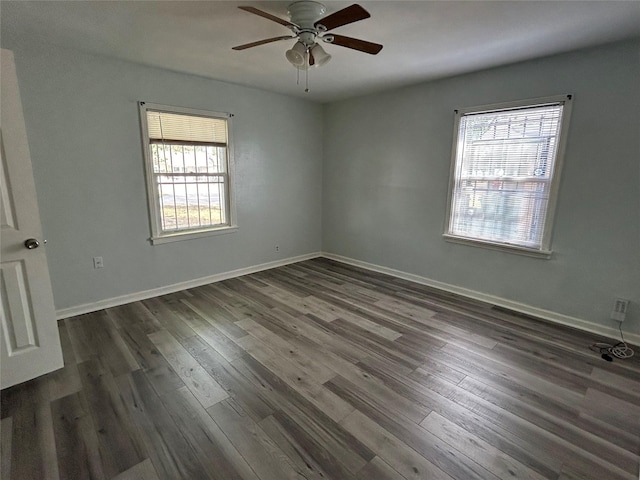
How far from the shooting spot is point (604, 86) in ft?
8.73

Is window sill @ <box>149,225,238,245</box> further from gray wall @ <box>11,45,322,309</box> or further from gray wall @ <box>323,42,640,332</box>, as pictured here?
gray wall @ <box>323,42,640,332</box>

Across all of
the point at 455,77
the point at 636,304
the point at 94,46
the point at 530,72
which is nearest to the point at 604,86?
the point at 530,72

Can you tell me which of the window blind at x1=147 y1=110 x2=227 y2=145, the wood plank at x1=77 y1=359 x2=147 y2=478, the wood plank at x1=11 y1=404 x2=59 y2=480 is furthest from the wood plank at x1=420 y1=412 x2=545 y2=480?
the window blind at x1=147 y1=110 x2=227 y2=145

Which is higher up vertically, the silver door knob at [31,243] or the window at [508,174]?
the window at [508,174]

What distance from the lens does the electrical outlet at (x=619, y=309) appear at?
273 centimetres

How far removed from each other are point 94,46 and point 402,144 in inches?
136

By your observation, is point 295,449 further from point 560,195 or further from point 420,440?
point 560,195

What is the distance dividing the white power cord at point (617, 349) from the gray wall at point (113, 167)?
3.98 metres

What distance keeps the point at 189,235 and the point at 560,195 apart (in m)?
4.07

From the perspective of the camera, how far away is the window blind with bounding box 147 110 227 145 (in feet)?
11.4

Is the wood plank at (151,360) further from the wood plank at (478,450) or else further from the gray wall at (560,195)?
the gray wall at (560,195)

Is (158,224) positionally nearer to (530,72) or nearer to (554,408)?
(554,408)

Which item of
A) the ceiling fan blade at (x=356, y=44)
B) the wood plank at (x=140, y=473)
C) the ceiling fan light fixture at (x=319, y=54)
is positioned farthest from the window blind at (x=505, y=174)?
the wood plank at (x=140, y=473)

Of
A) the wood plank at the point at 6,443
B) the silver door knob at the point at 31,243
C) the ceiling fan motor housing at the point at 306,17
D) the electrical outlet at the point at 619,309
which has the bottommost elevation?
the wood plank at the point at 6,443
